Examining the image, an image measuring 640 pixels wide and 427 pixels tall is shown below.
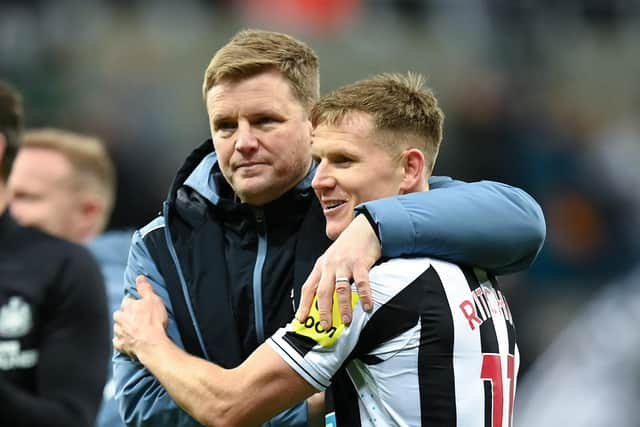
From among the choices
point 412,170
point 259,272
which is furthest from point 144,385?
point 412,170

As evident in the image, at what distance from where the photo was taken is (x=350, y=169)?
322 cm

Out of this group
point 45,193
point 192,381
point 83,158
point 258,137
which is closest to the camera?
point 192,381

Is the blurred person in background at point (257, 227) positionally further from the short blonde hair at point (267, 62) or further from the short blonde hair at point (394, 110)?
the short blonde hair at point (394, 110)

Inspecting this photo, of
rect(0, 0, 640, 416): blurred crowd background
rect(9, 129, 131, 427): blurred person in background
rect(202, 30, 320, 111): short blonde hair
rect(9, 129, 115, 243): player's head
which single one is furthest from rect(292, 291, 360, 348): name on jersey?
rect(0, 0, 640, 416): blurred crowd background

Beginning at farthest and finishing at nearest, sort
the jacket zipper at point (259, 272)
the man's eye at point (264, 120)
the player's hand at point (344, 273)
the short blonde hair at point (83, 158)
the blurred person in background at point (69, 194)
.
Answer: the short blonde hair at point (83, 158) < the blurred person in background at point (69, 194) < the man's eye at point (264, 120) < the jacket zipper at point (259, 272) < the player's hand at point (344, 273)

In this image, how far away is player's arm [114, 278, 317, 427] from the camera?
302cm

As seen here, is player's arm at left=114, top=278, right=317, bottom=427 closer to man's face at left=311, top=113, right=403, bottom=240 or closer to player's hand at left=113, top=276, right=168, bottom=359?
player's hand at left=113, top=276, right=168, bottom=359

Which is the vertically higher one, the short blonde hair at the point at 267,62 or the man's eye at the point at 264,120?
the short blonde hair at the point at 267,62

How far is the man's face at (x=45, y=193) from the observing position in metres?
5.43

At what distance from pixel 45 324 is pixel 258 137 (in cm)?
79

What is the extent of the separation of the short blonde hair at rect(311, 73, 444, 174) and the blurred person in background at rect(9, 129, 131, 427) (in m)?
2.20

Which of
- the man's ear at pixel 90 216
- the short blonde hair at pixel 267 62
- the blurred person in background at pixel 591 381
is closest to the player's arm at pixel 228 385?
the short blonde hair at pixel 267 62

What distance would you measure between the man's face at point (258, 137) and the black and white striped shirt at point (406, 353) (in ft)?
1.68

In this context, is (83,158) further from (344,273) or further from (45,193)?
(344,273)
